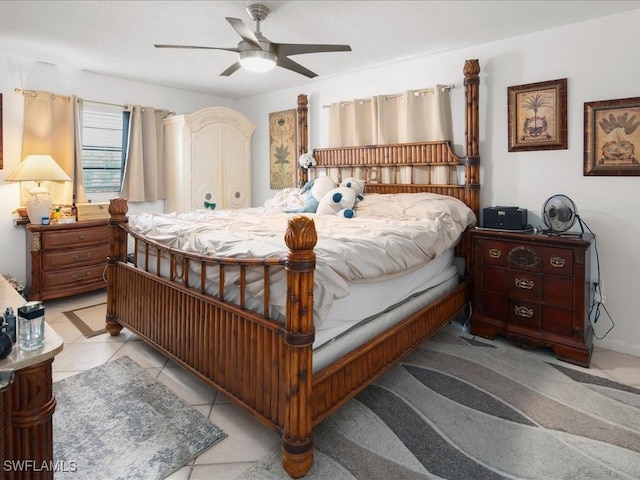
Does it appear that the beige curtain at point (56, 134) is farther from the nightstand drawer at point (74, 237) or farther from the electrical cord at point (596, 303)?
the electrical cord at point (596, 303)

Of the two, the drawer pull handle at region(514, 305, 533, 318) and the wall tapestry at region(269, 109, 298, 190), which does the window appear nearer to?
the wall tapestry at region(269, 109, 298, 190)

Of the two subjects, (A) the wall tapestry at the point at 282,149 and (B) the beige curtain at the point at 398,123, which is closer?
(B) the beige curtain at the point at 398,123

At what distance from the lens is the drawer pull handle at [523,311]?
2.86 metres

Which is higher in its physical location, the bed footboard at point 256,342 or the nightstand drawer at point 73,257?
the nightstand drawer at point 73,257

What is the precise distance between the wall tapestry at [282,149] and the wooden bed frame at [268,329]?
Result: 7.53 ft

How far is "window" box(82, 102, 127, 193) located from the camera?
4.42 meters

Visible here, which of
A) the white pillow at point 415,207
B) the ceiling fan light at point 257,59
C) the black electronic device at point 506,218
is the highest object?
the ceiling fan light at point 257,59

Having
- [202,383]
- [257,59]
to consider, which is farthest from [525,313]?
[257,59]

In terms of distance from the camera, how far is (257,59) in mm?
2570

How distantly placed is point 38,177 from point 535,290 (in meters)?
4.41

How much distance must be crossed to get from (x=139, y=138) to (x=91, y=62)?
94cm

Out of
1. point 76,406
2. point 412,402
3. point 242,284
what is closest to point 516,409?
point 412,402

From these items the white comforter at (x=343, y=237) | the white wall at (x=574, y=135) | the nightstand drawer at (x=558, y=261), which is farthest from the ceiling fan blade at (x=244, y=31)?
the nightstand drawer at (x=558, y=261)

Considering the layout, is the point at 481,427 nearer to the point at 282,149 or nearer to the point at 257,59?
the point at 257,59
